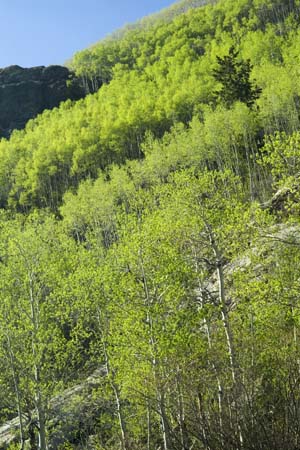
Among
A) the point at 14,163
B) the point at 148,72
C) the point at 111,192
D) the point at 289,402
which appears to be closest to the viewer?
the point at 289,402

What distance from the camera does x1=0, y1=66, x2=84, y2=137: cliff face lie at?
104 meters

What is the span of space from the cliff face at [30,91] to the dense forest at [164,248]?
566 centimetres

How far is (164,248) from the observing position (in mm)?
15758

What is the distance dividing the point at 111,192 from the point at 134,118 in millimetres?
19481

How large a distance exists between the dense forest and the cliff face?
5.66 meters

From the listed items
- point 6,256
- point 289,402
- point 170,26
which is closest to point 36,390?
point 6,256

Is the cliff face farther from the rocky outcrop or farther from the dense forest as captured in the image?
the rocky outcrop

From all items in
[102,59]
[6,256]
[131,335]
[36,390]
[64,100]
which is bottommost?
[36,390]

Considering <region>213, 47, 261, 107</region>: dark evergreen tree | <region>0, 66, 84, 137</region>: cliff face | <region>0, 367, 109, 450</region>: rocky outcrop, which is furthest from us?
<region>0, 66, 84, 137</region>: cliff face

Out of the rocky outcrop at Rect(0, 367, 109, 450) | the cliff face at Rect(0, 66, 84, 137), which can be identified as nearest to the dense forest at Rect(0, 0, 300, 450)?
the rocky outcrop at Rect(0, 367, 109, 450)

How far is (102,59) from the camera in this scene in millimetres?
119062

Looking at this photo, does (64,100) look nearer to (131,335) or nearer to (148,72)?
(148,72)

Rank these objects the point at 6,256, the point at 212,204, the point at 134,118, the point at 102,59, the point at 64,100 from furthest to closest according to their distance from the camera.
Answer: the point at 102,59 < the point at 64,100 < the point at 134,118 < the point at 6,256 < the point at 212,204

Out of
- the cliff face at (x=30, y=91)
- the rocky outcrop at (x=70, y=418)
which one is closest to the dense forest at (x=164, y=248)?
the rocky outcrop at (x=70, y=418)
